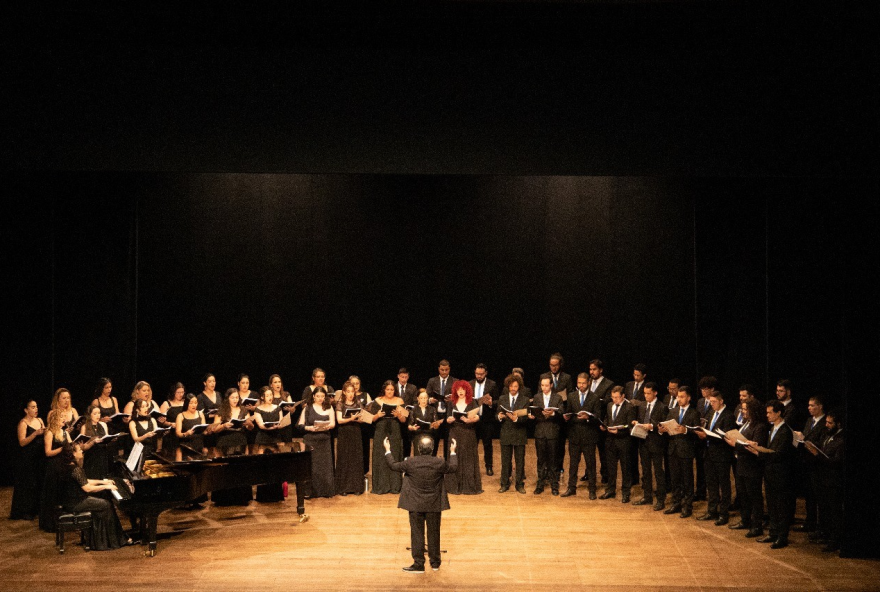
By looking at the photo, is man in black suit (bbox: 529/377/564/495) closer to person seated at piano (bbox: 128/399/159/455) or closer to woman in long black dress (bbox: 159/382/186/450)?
woman in long black dress (bbox: 159/382/186/450)

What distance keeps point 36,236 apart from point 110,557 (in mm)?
5355

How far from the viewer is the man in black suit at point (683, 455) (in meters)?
10.8

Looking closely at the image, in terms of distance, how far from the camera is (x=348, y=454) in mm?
11906

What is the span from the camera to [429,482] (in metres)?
8.76

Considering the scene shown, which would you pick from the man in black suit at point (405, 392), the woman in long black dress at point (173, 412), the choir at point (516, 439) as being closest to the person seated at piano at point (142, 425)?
the choir at point (516, 439)

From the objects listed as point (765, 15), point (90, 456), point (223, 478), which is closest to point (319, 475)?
point (223, 478)

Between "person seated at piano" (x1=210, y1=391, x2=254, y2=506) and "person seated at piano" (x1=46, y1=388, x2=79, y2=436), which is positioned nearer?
"person seated at piano" (x1=46, y1=388, x2=79, y2=436)

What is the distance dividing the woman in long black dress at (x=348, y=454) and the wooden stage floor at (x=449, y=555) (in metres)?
0.59

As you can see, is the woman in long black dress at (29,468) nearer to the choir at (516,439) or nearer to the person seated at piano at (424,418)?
the choir at (516,439)

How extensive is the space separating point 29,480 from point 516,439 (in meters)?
6.02

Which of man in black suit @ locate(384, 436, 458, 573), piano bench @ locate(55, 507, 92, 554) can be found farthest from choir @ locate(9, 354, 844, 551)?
man in black suit @ locate(384, 436, 458, 573)

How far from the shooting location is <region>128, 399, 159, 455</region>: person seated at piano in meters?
10.5

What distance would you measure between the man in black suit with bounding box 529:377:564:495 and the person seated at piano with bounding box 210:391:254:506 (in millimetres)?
3711

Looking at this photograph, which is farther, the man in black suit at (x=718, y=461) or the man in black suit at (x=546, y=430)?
the man in black suit at (x=546, y=430)
